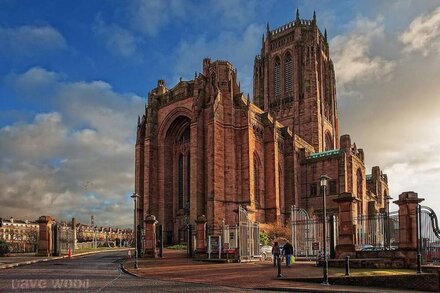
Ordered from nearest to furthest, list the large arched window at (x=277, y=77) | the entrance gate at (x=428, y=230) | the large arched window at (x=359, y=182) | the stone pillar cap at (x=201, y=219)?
the entrance gate at (x=428, y=230), the stone pillar cap at (x=201, y=219), the large arched window at (x=359, y=182), the large arched window at (x=277, y=77)

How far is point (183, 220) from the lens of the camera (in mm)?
53812

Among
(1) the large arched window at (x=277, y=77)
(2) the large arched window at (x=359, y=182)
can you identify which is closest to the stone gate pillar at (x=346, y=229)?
(2) the large arched window at (x=359, y=182)

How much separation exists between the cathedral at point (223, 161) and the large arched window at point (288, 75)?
8826 mm

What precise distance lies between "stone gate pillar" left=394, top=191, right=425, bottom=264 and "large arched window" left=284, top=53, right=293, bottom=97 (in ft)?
194

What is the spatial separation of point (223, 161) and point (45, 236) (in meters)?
19.3

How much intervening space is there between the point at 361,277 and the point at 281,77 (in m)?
66.6

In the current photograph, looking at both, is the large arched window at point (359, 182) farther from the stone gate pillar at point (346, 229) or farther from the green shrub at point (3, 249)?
the green shrub at point (3, 249)

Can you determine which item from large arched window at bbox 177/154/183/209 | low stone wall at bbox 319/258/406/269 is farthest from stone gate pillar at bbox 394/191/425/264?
large arched window at bbox 177/154/183/209

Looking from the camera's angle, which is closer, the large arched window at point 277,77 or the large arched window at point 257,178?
the large arched window at point 257,178

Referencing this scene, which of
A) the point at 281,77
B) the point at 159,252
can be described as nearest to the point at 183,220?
the point at 159,252

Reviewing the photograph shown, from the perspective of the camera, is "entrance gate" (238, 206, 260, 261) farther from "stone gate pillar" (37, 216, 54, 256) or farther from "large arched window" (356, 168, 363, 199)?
"large arched window" (356, 168, 363, 199)

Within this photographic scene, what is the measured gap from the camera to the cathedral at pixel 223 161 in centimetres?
4884

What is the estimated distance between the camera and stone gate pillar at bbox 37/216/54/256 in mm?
35969

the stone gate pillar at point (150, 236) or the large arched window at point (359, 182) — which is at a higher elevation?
the large arched window at point (359, 182)
